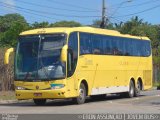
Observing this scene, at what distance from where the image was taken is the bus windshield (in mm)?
24109

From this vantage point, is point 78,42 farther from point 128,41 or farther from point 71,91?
point 128,41

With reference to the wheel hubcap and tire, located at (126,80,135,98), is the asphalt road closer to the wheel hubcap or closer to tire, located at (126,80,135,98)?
the wheel hubcap

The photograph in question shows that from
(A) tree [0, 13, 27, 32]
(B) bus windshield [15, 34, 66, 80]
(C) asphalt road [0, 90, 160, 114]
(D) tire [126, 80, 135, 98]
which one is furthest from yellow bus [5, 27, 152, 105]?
(A) tree [0, 13, 27, 32]

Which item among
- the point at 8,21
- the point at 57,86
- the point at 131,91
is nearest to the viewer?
the point at 57,86

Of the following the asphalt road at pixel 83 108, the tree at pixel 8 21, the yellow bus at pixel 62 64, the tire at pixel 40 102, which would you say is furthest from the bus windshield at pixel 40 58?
the tree at pixel 8 21

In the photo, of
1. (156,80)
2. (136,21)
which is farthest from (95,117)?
(136,21)

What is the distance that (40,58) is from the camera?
24312mm

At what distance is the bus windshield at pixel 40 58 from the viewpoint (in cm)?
2411

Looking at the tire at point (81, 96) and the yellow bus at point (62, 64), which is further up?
the yellow bus at point (62, 64)

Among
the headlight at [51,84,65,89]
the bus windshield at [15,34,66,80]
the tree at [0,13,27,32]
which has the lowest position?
the headlight at [51,84,65,89]

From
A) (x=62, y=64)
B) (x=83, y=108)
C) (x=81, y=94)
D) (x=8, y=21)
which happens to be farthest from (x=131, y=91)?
(x=8, y=21)

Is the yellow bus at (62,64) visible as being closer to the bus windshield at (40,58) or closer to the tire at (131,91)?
the bus windshield at (40,58)

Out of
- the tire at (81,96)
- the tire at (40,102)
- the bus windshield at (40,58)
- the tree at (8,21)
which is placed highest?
the tree at (8,21)

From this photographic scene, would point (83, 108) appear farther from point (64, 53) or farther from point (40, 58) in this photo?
point (40, 58)
